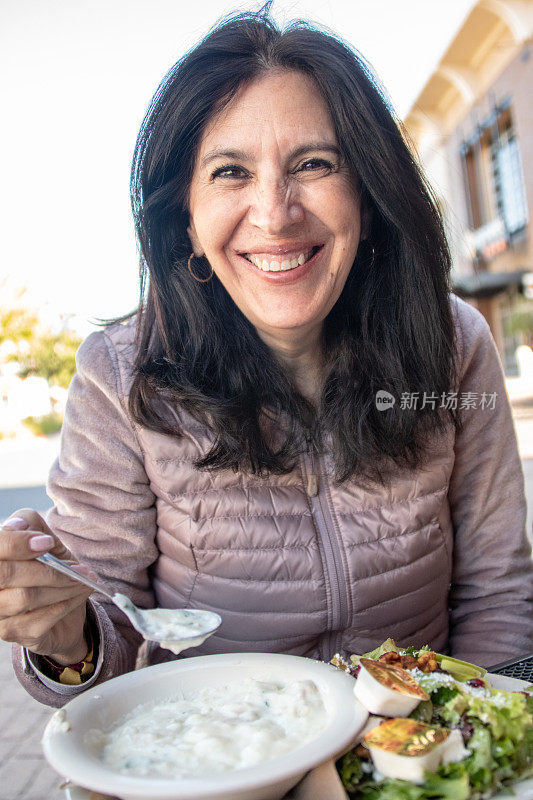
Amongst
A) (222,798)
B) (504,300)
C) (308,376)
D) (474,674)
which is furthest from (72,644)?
(504,300)

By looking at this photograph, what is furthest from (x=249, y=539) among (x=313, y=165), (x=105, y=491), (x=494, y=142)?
(x=494, y=142)

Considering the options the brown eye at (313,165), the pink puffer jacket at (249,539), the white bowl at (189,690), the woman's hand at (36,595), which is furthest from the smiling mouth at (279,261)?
the white bowl at (189,690)

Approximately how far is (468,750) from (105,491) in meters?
0.99

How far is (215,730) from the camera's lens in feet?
3.22

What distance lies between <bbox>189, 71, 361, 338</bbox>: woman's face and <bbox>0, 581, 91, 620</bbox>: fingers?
0.72 m

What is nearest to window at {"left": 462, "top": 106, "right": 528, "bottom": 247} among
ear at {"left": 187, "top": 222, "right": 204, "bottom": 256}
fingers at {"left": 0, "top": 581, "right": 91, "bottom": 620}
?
ear at {"left": 187, "top": 222, "right": 204, "bottom": 256}

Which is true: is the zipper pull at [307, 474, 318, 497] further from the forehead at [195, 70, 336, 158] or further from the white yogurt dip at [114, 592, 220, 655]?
the forehead at [195, 70, 336, 158]

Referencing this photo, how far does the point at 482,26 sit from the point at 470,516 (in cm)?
1819

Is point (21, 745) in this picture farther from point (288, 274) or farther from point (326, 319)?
point (288, 274)

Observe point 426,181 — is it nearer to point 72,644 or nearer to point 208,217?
point 208,217

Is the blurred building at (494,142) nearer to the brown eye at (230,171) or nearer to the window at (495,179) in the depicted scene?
the window at (495,179)

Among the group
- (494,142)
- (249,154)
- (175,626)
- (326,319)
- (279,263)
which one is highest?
(494,142)

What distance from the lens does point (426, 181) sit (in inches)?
70.0

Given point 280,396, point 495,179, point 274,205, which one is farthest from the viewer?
point 495,179
